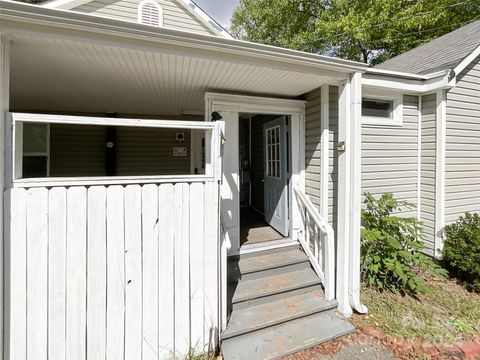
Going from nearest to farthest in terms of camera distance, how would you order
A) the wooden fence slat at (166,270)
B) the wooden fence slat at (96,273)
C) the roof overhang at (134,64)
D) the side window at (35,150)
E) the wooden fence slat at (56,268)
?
the roof overhang at (134,64) → the wooden fence slat at (56,268) → the wooden fence slat at (96,273) → the wooden fence slat at (166,270) → the side window at (35,150)

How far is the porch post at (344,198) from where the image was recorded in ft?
9.85

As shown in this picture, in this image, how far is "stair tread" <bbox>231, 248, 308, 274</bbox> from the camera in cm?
333

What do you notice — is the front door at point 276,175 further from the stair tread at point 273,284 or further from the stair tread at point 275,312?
the stair tread at point 275,312

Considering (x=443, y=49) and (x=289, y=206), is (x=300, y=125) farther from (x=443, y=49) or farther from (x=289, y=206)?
(x=443, y=49)

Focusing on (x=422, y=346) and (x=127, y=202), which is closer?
(x=127, y=202)

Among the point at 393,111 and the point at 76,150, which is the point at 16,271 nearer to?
the point at 76,150

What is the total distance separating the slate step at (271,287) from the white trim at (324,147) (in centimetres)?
86

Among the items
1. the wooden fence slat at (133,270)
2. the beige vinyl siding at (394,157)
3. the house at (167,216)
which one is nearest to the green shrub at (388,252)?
the beige vinyl siding at (394,157)

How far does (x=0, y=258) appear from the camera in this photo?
1.83 meters

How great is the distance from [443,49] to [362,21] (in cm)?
585

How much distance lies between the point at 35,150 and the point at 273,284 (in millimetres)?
4989

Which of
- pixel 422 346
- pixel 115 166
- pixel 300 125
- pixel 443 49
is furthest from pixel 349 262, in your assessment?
pixel 443 49

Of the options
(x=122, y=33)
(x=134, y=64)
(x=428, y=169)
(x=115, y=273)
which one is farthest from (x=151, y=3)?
(x=428, y=169)

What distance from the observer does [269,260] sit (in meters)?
3.52
